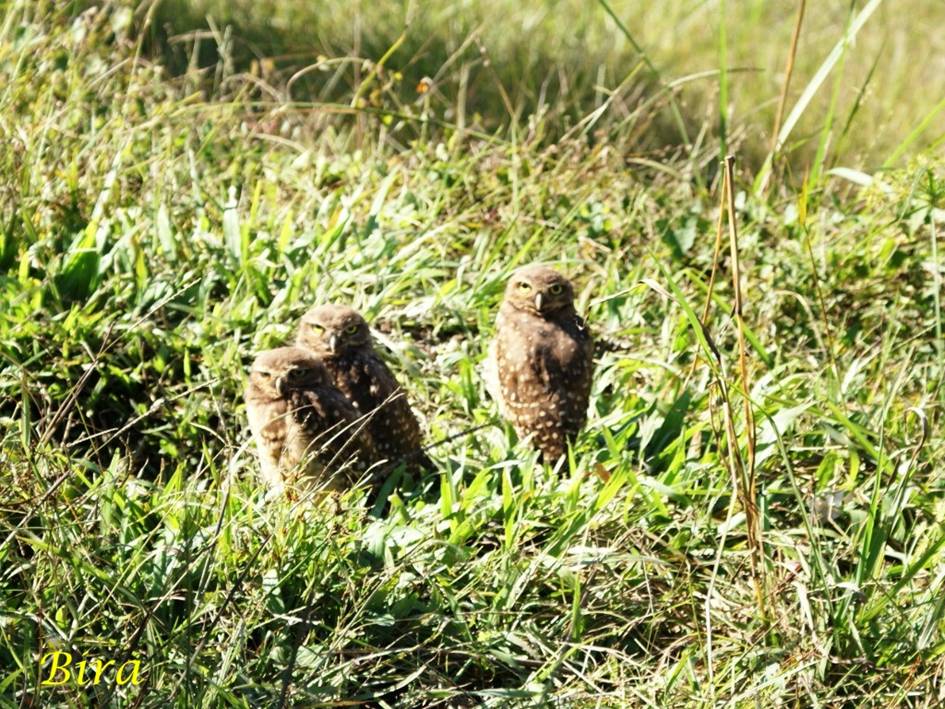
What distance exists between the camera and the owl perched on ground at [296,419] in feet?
13.5

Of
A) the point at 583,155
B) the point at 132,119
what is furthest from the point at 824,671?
the point at 132,119

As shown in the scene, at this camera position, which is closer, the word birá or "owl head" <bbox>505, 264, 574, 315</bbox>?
the word birá

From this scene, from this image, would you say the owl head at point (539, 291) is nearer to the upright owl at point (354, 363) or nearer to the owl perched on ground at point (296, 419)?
the upright owl at point (354, 363)

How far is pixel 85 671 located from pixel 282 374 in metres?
1.28

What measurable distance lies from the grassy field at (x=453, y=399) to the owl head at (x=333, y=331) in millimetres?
356

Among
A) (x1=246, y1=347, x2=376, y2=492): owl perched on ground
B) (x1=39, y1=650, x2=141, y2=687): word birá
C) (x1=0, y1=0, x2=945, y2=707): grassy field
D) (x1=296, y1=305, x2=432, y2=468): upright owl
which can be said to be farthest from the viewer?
(x1=296, y1=305, x2=432, y2=468): upright owl

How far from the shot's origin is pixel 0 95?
5.38 meters

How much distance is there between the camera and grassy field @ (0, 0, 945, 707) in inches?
138

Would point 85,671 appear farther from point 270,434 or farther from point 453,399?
point 453,399

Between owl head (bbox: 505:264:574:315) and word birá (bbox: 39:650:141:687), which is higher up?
owl head (bbox: 505:264:574:315)

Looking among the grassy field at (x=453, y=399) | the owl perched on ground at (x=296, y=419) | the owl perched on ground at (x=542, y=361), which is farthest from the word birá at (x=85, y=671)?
the owl perched on ground at (x=542, y=361)

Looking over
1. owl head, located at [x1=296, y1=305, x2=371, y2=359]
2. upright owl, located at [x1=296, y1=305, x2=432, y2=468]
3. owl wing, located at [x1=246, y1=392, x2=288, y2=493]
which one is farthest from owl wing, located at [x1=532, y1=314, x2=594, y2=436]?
owl wing, located at [x1=246, y1=392, x2=288, y2=493]

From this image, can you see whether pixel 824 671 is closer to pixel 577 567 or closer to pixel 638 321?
pixel 577 567

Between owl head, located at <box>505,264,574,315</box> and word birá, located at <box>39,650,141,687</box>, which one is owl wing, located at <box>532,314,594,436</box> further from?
word birá, located at <box>39,650,141,687</box>
